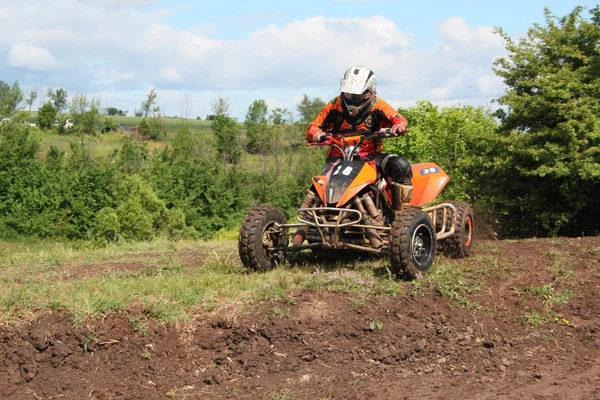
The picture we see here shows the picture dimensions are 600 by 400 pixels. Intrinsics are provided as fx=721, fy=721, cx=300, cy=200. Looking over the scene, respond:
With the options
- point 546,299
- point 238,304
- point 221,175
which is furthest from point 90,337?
point 221,175

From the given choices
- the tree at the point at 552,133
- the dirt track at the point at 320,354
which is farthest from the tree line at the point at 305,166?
the dirt track at the point at 320,354

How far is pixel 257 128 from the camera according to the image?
62.2 metres

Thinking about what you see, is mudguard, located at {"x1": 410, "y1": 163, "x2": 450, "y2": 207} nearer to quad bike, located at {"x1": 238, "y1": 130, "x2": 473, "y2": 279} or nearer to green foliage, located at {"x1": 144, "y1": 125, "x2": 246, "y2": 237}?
quad bike, located at {"x1": 238, "y1": 130, "x2": 473, "y2": 279}

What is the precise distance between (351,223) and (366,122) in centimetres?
167

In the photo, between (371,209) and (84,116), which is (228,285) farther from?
(84,116)

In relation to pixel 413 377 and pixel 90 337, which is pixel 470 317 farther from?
pixel 90 337

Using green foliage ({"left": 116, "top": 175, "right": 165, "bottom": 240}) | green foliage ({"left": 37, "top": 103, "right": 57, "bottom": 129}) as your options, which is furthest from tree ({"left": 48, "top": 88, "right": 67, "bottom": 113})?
green foliage ({"left": 116, "top": 175, "right": 165, "bottom": 240})

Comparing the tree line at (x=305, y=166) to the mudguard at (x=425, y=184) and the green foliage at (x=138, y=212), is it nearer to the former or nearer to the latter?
the green foliage at (x=138, y=212)

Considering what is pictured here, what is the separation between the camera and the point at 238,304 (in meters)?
6.75

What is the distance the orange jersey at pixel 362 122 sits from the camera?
8703mm

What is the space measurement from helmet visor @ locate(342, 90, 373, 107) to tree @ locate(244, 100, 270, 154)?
5157cm

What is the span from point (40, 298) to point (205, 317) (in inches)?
62.3

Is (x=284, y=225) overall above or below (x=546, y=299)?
above

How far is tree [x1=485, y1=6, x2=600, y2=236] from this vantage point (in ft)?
43.7
